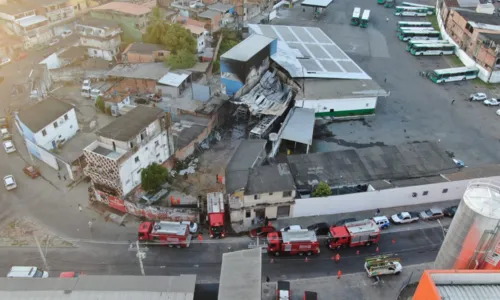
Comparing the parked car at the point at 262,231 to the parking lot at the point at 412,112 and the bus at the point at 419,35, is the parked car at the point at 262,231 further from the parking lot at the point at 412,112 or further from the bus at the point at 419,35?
the bus at the point at 419,35

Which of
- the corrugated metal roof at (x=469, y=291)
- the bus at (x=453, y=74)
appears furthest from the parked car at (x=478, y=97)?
the corrugated metal roof at (x=469, y=291)

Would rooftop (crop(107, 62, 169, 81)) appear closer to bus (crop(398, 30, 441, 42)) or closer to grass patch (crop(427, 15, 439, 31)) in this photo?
bus (crop(398, 30, 441, 42))

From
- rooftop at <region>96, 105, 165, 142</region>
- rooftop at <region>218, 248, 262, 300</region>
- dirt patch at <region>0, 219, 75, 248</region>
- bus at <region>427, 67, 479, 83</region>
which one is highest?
rooftop at <region>96, 105, 165, 142</region>

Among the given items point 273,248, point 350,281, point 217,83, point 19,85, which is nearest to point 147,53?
point 217,83

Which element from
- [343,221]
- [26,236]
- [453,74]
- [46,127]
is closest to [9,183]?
[46,127]

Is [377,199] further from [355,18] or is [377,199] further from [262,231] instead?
[355,18]

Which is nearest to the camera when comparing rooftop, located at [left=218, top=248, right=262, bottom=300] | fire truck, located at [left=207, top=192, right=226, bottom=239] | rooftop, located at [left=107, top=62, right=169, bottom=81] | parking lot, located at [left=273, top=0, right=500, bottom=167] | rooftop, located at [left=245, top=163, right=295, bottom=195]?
rooftop, located at [left=218, top=248, right=262, bottom=300]

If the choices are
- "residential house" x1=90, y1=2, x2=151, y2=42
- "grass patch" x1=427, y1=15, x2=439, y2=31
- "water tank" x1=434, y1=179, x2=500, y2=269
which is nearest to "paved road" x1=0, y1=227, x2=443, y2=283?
"water tank" x1=434, y1=179, x2=500, y2=269
